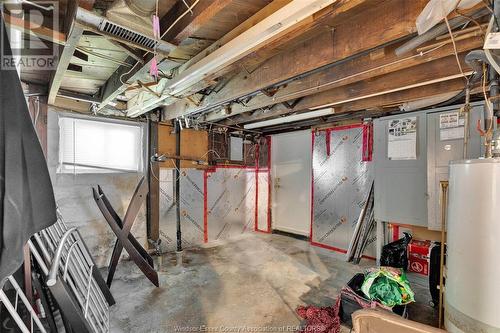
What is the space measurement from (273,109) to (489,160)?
232 cm

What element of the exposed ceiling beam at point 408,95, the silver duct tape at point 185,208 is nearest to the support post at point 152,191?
the silver duct tape at point 185,208

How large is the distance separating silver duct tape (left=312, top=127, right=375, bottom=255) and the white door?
1.02 feet

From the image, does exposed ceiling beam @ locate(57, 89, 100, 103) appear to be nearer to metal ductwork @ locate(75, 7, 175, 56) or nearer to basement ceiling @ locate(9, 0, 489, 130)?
basement ceiling @ locate(9, 0, 489, 130)

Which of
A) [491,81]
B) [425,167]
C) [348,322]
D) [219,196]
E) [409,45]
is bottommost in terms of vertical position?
[348,322]

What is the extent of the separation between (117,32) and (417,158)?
10.1ft

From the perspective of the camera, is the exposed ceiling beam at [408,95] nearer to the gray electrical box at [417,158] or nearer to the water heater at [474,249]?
the gray electrical box at [417,158]

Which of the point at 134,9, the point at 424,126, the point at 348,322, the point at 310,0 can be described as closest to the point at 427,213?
the point at 424,126

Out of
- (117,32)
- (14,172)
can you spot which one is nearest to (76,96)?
(117,32)

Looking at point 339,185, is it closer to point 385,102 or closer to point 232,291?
point 385,102

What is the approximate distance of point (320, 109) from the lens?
10.8ft

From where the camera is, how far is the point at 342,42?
158 cm

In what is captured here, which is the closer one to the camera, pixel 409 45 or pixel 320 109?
pixel 409 45

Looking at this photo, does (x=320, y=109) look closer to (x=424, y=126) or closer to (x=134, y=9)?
(x=424, y=126)

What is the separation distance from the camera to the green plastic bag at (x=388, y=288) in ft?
6.66
